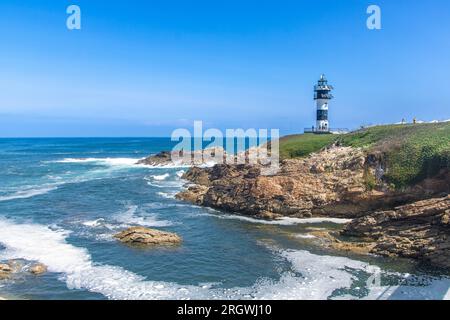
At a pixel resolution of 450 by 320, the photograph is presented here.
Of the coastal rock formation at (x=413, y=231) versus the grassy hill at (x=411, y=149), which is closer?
the coastal rock formation at (x=413, y=231)

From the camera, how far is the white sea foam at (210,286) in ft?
58.8

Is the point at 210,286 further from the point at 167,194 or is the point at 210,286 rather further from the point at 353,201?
the point at 167,194

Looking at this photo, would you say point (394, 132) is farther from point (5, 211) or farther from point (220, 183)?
point (5, 211)

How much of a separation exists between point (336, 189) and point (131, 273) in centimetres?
1889

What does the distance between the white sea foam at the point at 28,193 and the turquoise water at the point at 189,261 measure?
4.47 metres

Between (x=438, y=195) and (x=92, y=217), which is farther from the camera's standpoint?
(x=92, y=217)

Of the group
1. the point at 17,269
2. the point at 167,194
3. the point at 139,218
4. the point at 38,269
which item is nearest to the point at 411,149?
the point at 139,218

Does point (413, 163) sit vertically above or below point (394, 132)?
below

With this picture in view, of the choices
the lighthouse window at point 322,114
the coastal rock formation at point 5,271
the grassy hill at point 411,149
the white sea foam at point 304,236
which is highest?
the lighthouse window at point 322,114

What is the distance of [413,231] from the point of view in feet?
77.7

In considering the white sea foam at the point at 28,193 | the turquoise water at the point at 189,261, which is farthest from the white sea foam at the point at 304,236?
the white sea foam at the point at 28,193

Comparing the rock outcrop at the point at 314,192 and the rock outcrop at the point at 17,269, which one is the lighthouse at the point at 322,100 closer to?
the rock outcrop at the point at 314,192
